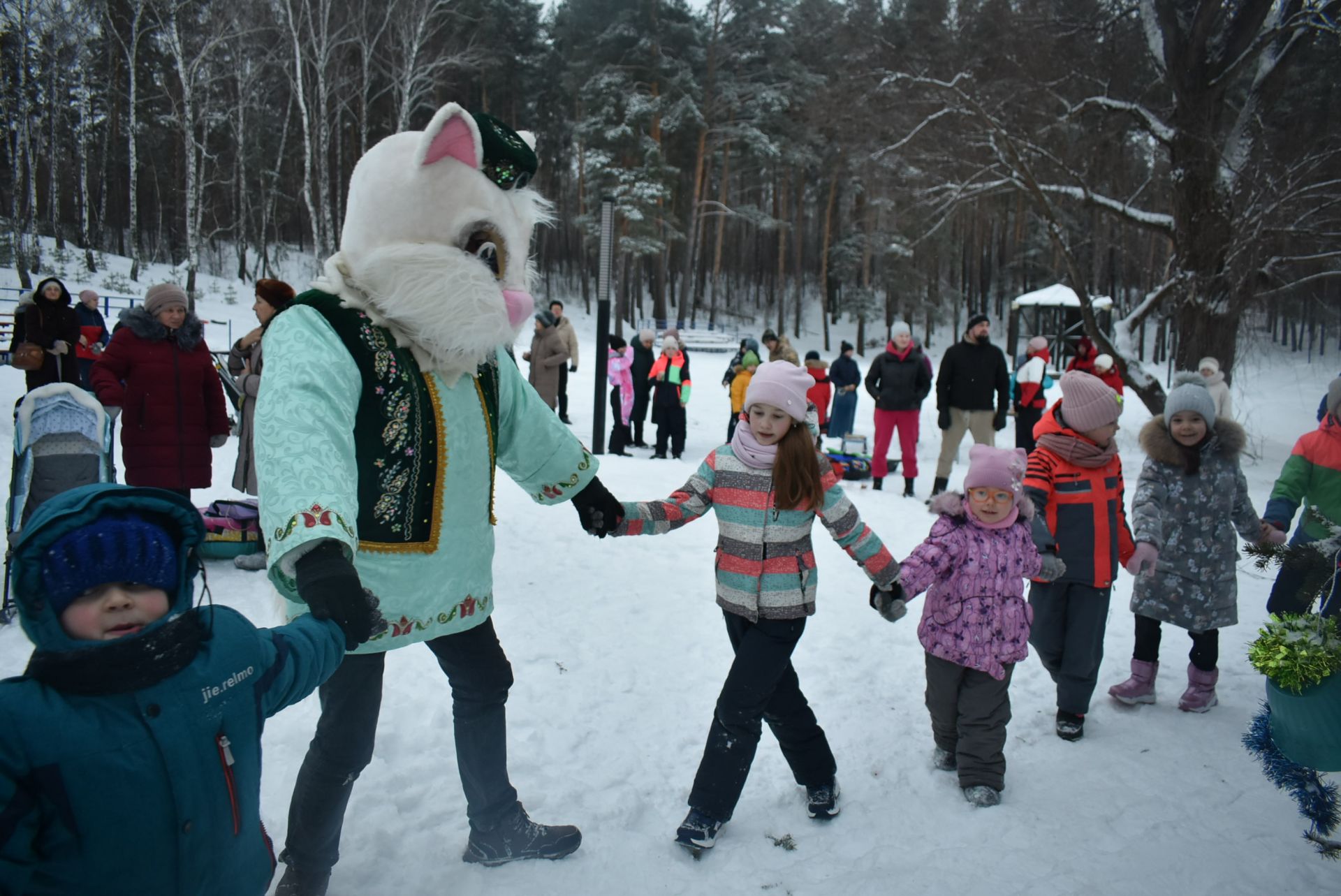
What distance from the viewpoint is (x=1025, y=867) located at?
2.61 m

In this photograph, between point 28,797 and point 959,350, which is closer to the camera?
point 28,797

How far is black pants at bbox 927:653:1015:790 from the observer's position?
9.89ft

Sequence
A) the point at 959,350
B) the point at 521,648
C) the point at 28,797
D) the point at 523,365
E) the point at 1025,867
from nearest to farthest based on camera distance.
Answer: the point at 28,797 → the point at 1025,867 → the point at 521,648 → the point at 959,350 → the point at 523,365

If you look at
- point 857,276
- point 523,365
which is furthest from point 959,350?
point 857,276

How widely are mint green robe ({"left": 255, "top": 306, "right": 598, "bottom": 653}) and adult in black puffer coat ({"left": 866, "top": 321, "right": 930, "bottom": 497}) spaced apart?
6.63 meters

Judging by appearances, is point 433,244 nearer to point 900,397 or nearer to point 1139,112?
point 900,397

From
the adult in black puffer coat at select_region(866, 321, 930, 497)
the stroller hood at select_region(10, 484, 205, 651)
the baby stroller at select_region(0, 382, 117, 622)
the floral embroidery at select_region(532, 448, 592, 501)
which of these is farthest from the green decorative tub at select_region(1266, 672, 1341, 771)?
the adult in black puffer coat at select_region(866, 321, 930, 497)

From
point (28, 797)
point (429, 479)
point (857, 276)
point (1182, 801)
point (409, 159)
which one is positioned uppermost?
point (857, 276)

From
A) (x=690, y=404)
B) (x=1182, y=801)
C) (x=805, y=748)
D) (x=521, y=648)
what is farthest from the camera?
(x=690, y=404)

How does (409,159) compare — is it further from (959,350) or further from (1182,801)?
(959,350)

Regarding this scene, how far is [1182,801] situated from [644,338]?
8621 mm

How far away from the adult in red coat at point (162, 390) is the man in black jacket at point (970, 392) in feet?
22.0

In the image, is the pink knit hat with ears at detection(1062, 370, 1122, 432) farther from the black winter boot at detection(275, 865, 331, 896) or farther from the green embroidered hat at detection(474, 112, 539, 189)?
the black winter boot at detection(275, 865, 331, 896)

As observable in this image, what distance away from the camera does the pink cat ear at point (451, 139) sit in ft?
6.62
